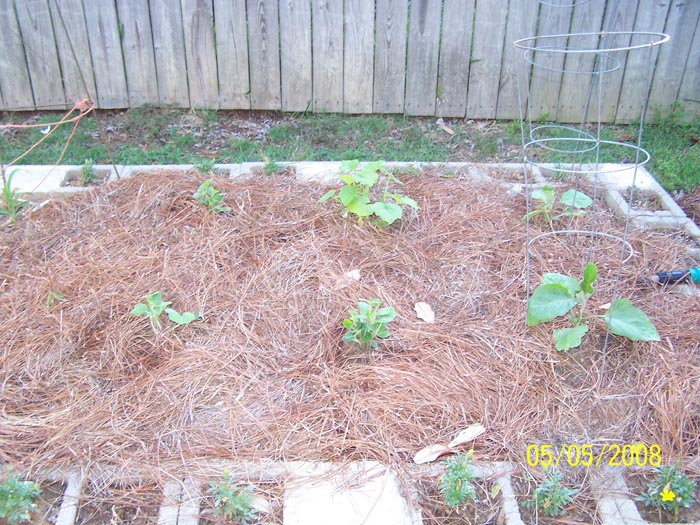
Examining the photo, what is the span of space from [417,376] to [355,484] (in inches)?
19.1

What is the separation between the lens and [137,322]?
8.03ft

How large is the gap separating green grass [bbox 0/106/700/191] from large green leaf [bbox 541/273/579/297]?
1.67 m

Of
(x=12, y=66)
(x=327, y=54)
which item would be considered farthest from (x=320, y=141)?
(x=12, y=66)

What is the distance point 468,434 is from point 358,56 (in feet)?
9.81

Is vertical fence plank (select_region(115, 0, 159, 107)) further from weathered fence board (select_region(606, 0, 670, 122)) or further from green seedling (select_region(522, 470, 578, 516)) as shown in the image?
green seedling (select_region(522, 470, 578, 516))

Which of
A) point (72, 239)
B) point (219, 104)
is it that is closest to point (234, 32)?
point (219, 104)

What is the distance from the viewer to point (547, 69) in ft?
13.5

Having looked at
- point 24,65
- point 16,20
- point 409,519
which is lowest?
point 409,519

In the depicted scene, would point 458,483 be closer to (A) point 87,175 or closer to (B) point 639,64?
(A) point 87,175

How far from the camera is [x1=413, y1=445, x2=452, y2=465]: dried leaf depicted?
196cm

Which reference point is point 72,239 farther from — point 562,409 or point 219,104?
point 562,409

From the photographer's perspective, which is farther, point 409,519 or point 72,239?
point 72,239
